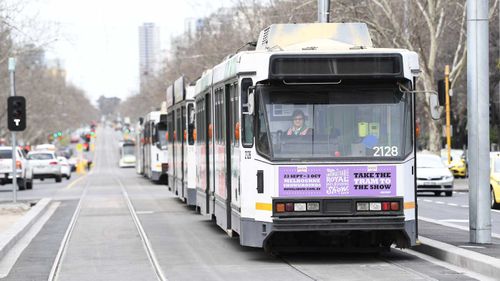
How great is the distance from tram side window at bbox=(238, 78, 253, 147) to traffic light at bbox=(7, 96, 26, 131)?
1637cm

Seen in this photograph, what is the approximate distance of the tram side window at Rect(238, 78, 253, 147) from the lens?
53.5 ft

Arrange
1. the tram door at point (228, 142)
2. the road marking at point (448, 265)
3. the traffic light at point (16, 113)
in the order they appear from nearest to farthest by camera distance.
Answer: the road marking at point (448, 265) → the tram door at point (228, 142) → the traffic light at point (16, 113)

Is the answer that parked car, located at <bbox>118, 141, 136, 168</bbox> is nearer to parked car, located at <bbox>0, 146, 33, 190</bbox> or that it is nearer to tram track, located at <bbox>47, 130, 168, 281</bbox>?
parked car, located at <bbox>0, 146, 33, 190</bbox>

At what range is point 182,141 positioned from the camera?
30.8 m

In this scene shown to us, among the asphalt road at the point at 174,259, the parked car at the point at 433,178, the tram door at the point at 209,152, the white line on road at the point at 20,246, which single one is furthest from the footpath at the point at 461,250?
the parked car at the point at 433,178

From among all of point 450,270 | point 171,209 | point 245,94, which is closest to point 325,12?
point 171,209

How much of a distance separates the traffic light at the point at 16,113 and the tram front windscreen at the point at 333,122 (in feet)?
55.5

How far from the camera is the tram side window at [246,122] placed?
16312mm

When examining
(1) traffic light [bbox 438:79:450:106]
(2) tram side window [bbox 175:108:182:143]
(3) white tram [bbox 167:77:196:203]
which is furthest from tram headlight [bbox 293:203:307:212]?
(2) tram side window [bbox 175:108:182:143]

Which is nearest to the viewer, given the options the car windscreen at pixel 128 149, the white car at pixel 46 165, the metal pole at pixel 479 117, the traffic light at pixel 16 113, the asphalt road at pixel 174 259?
the asphalt road at pixel 174 259

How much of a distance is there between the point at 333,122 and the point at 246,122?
48.6 inches

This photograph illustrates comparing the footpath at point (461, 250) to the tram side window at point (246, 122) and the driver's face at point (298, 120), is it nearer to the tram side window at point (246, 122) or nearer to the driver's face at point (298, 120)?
the driver's face at point (298, 120)

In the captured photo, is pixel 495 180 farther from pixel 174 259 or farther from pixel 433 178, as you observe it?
pixel 174 259

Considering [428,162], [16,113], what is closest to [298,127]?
[16,113]
